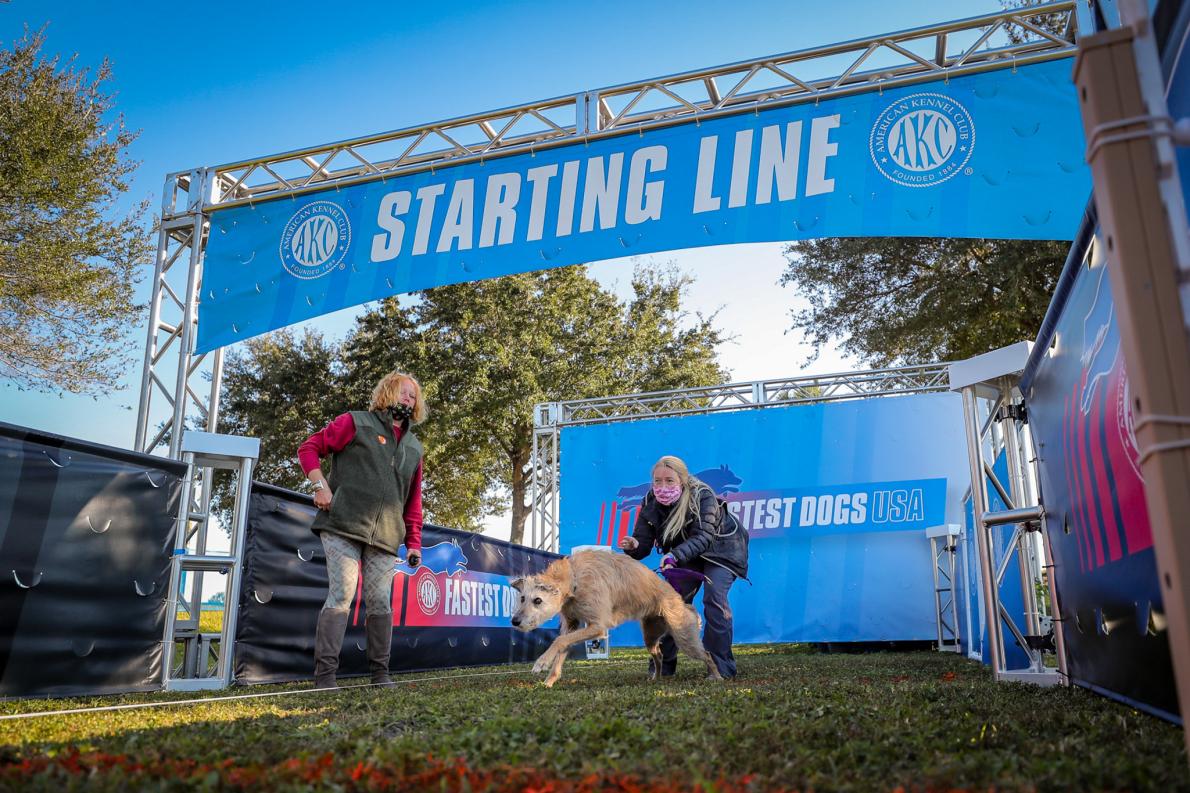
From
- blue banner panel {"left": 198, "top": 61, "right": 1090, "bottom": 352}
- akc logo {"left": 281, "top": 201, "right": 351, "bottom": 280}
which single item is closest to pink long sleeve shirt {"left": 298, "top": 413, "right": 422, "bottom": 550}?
blue banner panel {"left": 198, "top": 61, "right": 1090, "bottom": 352}

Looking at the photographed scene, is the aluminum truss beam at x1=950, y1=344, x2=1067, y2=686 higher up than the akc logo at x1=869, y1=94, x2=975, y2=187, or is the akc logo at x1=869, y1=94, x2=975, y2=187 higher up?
the akc logo at x1=869, y1=94, x2=975, y2=187

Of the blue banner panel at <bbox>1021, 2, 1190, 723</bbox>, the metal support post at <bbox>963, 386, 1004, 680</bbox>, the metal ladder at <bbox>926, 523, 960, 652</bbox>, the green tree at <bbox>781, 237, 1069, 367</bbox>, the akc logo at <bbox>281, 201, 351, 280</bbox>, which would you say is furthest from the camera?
the green tree at <bbox>781, 237, 1069, 367</bbox>

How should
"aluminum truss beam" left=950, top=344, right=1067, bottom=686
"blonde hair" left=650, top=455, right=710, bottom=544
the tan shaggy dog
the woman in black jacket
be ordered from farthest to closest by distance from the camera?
"blonde hair" left=650, top=455, right=710, bottom=544 < the woman in black jacket < the tan shaggy dog < "aluminum truss beam" left=950, top=344, right=1067, bottom=686

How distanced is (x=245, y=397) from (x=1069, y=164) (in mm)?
27423

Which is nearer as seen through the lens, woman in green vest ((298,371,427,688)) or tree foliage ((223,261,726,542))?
woman in green vest ((298,371,427,688))

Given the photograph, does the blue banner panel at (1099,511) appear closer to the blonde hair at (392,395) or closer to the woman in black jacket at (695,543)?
the woman in black jacket at (695,543)

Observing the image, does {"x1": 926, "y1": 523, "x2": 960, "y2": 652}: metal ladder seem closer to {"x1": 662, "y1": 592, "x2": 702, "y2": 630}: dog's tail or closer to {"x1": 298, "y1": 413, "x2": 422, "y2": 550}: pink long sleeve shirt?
{"x1": 662, "y1": 592, "x2": 702, "y2": 630}: dog's tail

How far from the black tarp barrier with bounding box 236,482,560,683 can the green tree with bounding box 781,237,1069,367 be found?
9703 mm

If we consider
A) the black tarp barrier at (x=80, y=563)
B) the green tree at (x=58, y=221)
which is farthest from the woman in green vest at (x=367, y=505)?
the green tree at (x=58, y=221)

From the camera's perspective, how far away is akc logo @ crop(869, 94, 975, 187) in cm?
730

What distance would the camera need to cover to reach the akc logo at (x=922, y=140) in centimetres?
730

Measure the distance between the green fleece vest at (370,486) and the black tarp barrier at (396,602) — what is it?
1.29 m

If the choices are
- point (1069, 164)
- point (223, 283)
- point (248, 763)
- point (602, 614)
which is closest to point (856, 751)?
point (248, 763)

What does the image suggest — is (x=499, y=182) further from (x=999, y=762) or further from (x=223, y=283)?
(x=999, y=762)
